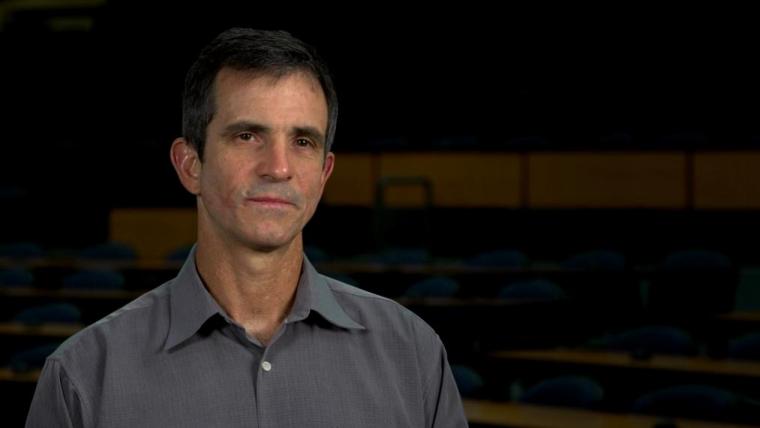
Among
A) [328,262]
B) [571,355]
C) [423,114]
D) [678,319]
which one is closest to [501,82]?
[423,114]

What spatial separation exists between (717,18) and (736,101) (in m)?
1.26

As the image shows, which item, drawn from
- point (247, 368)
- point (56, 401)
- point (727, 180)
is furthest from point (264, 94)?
point (727, 180)

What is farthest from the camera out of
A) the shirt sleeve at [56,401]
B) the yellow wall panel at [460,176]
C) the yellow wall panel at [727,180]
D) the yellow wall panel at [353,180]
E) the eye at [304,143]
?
the yellow wall panel at [353,180]

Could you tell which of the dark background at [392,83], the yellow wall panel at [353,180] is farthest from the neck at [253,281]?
the yellow wall panel at [353,180]

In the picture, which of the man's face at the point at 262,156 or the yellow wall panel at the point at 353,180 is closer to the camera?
the man's face at the point at 262,156

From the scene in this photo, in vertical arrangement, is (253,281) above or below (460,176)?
above

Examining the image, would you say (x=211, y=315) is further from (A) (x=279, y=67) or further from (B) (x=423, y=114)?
(B) (x=423, y=114)

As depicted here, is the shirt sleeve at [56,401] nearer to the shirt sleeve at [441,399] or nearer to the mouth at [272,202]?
the mouth at [272,202]

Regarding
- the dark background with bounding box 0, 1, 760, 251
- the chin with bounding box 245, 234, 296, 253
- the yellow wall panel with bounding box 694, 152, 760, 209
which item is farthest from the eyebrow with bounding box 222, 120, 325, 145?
the dark background with bounding box 0, 1, 760, 251

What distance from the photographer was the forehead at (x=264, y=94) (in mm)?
1506

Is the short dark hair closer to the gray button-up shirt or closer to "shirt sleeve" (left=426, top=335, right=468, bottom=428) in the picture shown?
the gray button-up shirt

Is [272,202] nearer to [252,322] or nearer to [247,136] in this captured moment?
Result: [247,136]

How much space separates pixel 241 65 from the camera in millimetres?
1525

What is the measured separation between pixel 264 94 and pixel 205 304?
30 centimetres
